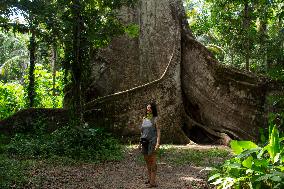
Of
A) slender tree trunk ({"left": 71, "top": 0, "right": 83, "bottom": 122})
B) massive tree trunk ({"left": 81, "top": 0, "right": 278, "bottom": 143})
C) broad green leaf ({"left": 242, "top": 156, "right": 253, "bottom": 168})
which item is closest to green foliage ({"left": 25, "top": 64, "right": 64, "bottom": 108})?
massive tree trunk ({"left": 81, "top": 0, "right": 278, "bottom": 143})

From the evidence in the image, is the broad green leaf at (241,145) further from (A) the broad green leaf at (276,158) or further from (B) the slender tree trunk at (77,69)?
(B) the slender tree trunk at (77,69)

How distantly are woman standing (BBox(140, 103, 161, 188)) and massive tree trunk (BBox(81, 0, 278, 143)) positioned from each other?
5109mm

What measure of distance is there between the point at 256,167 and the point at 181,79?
24.2 ft

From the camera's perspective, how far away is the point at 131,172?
25.4ft

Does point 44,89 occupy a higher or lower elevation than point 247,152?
higher

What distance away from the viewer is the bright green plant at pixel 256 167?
17.3 feet

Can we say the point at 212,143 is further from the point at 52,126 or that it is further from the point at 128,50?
the point at 52,126

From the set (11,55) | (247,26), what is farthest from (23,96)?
(11,55)

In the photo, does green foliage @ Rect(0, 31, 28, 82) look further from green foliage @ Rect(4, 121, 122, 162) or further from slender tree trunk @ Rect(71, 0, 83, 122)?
green foliage @ Rect(4, 121, 122, 162)

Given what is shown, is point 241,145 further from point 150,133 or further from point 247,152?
point 150,133

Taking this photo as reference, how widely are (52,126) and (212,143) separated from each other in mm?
4539

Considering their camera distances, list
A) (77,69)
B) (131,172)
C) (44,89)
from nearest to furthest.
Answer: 1. (131,172)
2. (77,69)
3. (44,89)

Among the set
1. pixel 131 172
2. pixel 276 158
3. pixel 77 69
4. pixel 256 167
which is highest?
pixel 77 69

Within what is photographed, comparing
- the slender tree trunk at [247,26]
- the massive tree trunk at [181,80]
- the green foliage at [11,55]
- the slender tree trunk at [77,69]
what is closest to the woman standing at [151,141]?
the slender tree trunk at [77,69]
